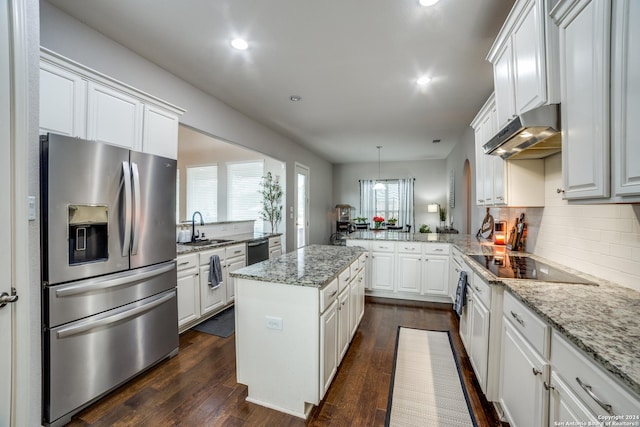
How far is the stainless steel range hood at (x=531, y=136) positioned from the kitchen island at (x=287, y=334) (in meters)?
1.47

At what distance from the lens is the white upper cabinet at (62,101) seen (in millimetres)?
1665

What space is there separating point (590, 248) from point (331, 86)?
9.09 feet

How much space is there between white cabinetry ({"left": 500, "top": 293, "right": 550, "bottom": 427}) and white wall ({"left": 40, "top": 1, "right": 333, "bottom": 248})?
11.1 feet

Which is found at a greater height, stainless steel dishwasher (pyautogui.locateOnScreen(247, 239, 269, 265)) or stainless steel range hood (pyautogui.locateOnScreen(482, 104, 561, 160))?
stainless steel range hood (pyautogui.locateOnScreen(482, 104, 561, 160))

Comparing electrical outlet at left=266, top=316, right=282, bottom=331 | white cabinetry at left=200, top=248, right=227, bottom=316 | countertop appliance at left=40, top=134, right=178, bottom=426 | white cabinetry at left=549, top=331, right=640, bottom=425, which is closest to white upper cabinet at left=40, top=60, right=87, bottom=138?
countertop appliance at left=40, top=134, right=178, bottom=426

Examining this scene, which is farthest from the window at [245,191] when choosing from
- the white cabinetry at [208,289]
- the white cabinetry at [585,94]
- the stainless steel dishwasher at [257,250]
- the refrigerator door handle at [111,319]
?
the white cabinetry at [585,94]

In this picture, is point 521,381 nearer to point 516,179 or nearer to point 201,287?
point 516,179

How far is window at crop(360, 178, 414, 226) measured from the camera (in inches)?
325

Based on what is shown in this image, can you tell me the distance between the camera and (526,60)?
5.36 feet

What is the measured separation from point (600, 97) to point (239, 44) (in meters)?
2.44

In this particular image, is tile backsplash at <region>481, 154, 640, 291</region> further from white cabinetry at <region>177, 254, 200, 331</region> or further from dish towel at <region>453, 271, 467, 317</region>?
white cabinetry at <region>177, 254, 200, 331</region>

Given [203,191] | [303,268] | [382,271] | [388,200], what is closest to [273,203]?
[203,191]

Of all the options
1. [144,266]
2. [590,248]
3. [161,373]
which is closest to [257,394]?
[161,373]

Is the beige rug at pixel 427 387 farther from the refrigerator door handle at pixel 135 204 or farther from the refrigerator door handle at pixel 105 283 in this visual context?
the refrigerator door handle at pixel 135 204
